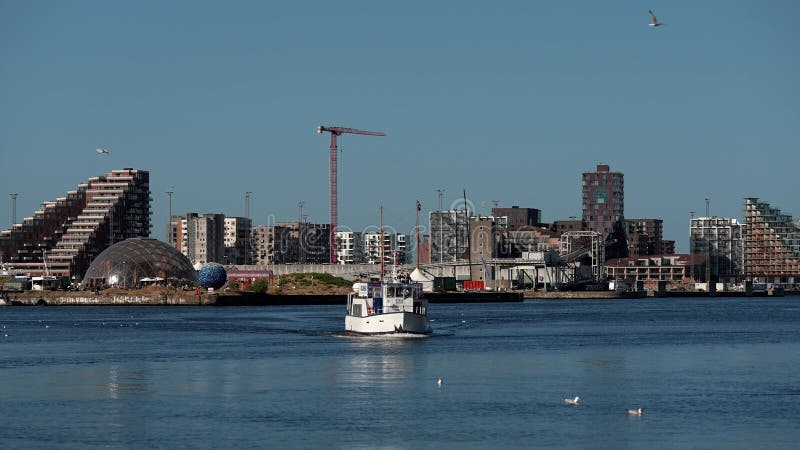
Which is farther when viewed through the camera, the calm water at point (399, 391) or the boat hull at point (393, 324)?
the boat hull at point (393, 324)

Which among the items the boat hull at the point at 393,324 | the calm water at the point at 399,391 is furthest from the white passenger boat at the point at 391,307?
the calm water at the point at 399,391

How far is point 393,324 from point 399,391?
130 feet

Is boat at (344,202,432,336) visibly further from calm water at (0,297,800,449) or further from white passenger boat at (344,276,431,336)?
calm water at (0,297,800,449)

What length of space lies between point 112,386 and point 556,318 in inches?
4224

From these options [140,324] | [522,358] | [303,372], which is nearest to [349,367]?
[303,372]

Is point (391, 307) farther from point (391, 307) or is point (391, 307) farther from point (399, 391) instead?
point (399, 391)

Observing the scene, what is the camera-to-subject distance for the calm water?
53031 millimetres

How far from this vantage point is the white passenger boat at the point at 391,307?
108 meters

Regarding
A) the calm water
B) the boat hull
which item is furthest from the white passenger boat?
the calm water

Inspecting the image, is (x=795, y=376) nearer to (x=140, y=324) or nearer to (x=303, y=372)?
(x=303, y=372)

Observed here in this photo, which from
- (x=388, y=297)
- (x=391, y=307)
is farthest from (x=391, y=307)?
(x=388, y=297)

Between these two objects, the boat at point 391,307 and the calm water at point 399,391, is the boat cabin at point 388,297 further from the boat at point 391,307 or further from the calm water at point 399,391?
the calm water at point 399,391

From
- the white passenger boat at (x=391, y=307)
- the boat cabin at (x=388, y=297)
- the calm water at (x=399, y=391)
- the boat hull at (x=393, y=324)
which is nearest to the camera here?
the calm water at (x=399, y=391)

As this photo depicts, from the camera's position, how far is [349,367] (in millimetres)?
82875
